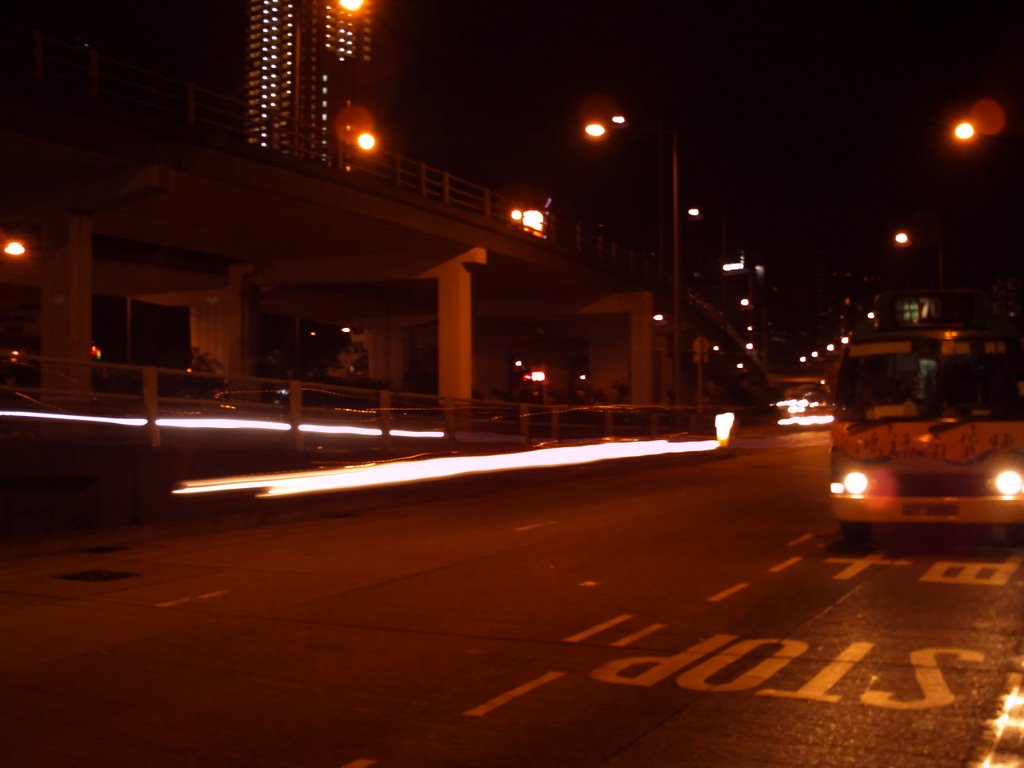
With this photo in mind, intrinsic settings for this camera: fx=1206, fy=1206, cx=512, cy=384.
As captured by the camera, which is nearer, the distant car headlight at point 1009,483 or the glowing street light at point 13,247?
the distant car headlight at point 1009,483

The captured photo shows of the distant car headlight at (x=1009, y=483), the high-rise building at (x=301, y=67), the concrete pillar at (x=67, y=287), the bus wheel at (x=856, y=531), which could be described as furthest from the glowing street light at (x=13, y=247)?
the distant car headlight at (x=1009, y=483)

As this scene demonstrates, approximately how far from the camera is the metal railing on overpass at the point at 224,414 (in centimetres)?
1592

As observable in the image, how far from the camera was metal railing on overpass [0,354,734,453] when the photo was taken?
15922 millimetres

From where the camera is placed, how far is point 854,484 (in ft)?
42.3

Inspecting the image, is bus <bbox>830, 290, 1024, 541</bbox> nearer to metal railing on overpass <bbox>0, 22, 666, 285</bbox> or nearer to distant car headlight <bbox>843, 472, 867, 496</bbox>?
distant car headlight <bbox>843, 472, 867, 496</bbox>

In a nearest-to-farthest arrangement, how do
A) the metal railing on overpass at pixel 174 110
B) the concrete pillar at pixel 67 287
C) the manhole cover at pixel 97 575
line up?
the manhole cover at pixel 97 575 → the metal railing on overpass at pixel 174 110 → the concrete pillar at pixel 67 287

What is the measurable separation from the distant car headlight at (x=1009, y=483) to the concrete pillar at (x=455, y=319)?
88.3 feet

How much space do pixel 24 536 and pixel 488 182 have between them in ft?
205

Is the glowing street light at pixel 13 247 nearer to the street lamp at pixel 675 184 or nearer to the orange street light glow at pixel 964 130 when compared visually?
the street lamp at pixel 675 184

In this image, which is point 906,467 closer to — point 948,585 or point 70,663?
point 948,585

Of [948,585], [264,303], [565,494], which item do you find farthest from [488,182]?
[948,585]

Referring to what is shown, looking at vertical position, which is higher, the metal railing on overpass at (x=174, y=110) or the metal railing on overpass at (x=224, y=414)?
the metal railing on overpass at (x=174, y=110)

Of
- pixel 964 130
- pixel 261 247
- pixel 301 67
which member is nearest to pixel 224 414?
pixel 964 130

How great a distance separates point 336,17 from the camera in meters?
34.6
